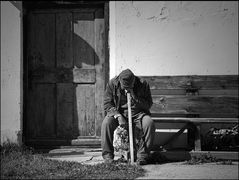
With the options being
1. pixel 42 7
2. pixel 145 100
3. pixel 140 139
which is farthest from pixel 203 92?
pixel 42 7

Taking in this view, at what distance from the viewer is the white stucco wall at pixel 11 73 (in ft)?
18.4

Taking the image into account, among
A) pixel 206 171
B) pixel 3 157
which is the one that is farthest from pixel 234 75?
pixel 3 157

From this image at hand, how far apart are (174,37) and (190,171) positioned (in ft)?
7.69

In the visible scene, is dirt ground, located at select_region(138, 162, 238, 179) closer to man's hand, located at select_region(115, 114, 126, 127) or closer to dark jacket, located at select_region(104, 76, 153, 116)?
man's hand, located at select_region(115, 114, 126, 127)

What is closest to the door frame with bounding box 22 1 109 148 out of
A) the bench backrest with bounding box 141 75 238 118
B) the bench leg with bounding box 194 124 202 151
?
the bench backrest with bounding box 141 75 238 118

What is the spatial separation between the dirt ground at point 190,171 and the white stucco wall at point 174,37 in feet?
5.57

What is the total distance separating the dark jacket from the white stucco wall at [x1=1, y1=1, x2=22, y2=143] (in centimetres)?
179

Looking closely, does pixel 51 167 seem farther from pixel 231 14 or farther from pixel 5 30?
pixel 231 14

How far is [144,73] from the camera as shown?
18.2ft

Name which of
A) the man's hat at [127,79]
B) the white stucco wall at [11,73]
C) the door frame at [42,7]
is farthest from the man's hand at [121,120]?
the white stucco wall at [11,73]

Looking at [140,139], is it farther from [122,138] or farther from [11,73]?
[11,73]

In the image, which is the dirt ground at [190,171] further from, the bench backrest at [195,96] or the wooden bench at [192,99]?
the bench backrest at [195,96]

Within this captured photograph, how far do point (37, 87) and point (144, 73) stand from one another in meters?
1.98

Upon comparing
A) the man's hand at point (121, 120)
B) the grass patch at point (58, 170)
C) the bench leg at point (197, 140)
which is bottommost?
the grass patch at point (58, 170)
